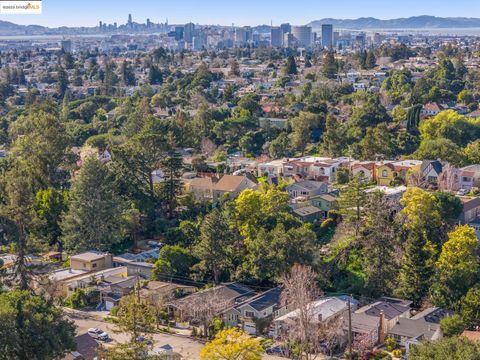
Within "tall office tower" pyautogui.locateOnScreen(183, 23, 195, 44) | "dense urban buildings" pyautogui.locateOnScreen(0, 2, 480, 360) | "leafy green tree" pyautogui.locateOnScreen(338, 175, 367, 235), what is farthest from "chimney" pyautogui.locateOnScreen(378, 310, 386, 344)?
"tall office tower" pyautogui.locateOnScreen(183, 23, 195, 44)

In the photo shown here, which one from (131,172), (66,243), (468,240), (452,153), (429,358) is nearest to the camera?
(429,358)

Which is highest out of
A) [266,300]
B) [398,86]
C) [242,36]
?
[242,36]

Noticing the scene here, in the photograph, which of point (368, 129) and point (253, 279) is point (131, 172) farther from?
point (368, 129)

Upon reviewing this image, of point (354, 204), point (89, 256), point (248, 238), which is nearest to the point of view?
point (248, 238)

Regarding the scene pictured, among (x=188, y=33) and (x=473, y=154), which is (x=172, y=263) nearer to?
(x=473, y=154)

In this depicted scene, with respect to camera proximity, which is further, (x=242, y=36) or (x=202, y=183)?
(x=242, y=36)

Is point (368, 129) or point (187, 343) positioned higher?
point (368, 129)

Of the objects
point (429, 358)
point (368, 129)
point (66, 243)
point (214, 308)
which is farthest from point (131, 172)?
point (429, 358)

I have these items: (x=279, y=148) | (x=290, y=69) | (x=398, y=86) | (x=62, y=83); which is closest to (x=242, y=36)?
(x=62, y=83)
